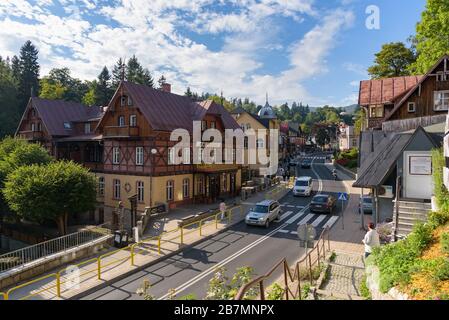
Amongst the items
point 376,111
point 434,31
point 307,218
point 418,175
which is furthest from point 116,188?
point 434,31

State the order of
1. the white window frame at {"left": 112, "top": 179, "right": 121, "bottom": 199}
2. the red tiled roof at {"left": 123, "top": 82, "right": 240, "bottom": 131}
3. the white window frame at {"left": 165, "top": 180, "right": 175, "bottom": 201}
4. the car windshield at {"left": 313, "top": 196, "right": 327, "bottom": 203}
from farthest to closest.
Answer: the white window frame at {"left": 112, "top": 179, "right": 121, "bottom": 199} → the white window frame at {"left": 165, "top": 180, "right": 175, "bottom": 201} → the red tiled roof at {"left": 123, "top": 82, "right": 240, "bottom": 131} → the car windshield at {"left": 313, "top": 196, "right": 327, "bottom": 203}

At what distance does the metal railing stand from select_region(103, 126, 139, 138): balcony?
9489 mm

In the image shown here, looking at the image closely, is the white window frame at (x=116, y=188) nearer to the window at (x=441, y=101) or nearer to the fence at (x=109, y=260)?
the fence at (x=109, y=260)

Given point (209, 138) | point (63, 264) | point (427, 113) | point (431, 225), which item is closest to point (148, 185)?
point (209, 138)

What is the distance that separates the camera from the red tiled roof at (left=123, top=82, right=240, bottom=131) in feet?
88.1

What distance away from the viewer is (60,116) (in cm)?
3756

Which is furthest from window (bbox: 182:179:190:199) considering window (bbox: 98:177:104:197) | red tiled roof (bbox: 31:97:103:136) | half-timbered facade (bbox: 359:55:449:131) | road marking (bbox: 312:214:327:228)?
half-timbered facade (bbox: 359:55:449:131)

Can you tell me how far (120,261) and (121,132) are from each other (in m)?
14.3

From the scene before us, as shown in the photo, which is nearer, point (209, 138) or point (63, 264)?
point (63, 264)

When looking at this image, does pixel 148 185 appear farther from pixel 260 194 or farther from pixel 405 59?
pixel 405 59

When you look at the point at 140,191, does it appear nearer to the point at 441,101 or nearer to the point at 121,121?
the point at 121,121

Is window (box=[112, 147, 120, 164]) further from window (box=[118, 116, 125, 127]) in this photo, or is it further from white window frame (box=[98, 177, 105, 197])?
white window frame (box=[98, 177, 105, 197])

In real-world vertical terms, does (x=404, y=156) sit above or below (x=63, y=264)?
above

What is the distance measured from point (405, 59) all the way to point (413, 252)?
45626 mm
